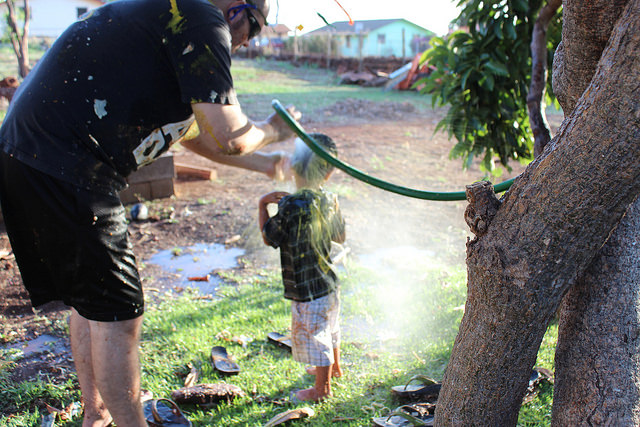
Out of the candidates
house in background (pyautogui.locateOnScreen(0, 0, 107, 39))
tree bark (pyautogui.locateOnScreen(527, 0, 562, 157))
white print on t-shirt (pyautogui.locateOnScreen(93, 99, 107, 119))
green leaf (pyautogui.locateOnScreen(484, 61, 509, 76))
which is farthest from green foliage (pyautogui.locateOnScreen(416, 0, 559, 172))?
house in background (pyautogui.locateOnScreen(0, 0, 107, 39))

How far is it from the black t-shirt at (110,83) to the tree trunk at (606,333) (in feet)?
4.25

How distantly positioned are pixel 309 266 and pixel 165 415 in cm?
101

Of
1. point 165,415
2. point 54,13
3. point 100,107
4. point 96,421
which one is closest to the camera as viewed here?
point 100,107

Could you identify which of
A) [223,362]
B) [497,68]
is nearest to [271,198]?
[223,362]

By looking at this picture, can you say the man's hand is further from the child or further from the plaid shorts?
the plaid shorts

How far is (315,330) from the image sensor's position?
9.22ft

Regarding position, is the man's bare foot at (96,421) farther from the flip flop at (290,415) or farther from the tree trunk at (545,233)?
the tree trunk at (545,233)

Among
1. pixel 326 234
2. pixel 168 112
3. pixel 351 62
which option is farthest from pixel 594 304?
pixel 351 62

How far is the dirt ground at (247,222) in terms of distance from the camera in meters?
3.63

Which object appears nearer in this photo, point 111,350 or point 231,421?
point 111,350

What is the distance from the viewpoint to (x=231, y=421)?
267 cm

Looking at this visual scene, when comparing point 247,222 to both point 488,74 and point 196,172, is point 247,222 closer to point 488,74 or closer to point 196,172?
point 196,172

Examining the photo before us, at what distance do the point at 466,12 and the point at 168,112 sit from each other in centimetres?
242

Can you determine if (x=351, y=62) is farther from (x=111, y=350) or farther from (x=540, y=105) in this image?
(x=111, y=350)
